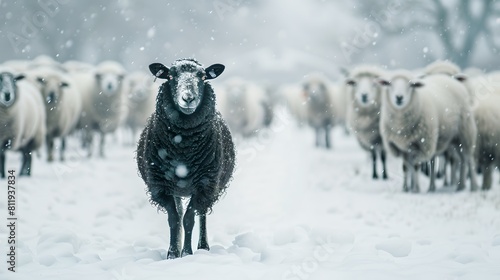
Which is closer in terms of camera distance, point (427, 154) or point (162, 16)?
point (427, 154)

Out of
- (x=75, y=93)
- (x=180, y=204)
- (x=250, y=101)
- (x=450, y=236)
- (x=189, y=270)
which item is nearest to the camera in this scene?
(x=189, y=270)

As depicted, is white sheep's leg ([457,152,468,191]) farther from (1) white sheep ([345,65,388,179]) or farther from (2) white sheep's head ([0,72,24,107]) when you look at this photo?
(2) white sheep's head ([0,72,24,107])

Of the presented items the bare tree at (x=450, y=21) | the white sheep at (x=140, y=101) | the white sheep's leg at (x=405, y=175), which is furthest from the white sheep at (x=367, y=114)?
the bare tree at (x=450, y=21)

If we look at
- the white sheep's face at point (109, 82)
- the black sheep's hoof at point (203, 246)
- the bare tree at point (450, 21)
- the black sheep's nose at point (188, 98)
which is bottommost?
the black sheep's hoof at point (203, 246)

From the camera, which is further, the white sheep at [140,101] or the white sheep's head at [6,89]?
the white sheep at [140,101]

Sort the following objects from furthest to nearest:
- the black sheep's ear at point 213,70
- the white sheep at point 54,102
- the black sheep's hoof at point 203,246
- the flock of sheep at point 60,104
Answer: the white sheep at point 54,102 < the flock of sheep at point 60,104 < the black sheep's hoof at point 203,246 < the black sheep's ear at point 213,70

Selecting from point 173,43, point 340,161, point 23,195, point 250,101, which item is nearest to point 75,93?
point 23,195

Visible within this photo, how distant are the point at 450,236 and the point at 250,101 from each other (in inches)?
569

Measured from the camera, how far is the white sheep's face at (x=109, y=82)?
14.2 meters

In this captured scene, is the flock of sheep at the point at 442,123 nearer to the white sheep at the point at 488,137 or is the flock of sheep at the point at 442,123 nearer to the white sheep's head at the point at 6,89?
the white sheep at the point at 488,137

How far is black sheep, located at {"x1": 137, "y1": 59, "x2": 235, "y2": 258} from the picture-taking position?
15.6 ft

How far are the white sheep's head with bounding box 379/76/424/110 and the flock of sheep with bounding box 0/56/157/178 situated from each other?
615 cm

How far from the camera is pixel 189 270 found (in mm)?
4254

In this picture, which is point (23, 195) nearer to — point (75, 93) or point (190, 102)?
point (190, 102)
